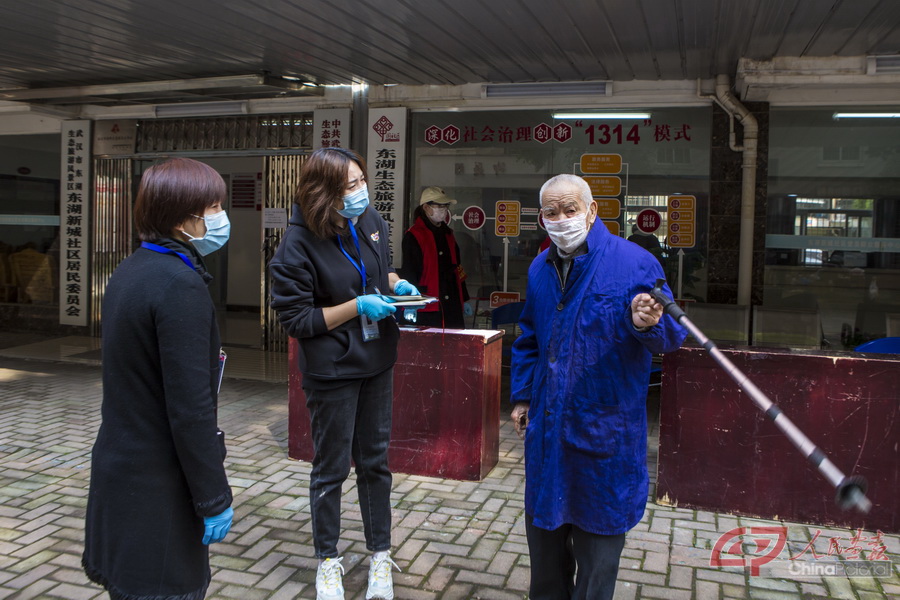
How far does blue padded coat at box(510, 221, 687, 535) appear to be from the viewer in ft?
8.48

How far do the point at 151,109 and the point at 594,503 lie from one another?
9.38 meters

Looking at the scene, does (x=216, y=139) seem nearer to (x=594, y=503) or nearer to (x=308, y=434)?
(x=308, y=434)

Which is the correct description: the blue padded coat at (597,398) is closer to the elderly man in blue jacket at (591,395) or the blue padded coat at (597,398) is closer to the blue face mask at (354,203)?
the elderly man in blue jacket at (591,395)

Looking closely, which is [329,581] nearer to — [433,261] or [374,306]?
[374,306]

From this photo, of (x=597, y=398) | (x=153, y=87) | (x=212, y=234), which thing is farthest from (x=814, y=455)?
(x=153, y=87)

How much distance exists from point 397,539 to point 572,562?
1357 mm

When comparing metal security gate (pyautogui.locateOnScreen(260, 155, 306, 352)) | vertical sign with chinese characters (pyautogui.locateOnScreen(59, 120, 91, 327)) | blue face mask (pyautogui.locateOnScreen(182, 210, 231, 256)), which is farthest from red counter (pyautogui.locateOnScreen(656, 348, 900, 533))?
vertical sign with chinese characters (pyautogui.locateOnScreen(59, 120, 91, 327))

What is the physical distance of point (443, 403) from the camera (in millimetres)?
4816

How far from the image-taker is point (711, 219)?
7.99 m

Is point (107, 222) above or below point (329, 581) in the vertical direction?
above

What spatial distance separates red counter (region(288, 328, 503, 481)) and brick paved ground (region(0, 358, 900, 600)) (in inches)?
5.6

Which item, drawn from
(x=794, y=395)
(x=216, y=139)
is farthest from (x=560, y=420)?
(x=216, y=139)

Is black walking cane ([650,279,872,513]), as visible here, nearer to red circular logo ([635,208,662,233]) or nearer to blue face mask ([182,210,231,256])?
blue face mask ([182,210,231,256])

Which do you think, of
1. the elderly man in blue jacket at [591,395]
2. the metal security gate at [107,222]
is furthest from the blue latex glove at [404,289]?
the metal security gate at [107,222]
